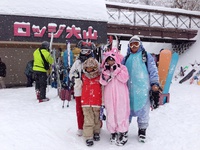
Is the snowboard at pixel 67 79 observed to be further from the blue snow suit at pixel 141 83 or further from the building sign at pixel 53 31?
the building sign at pixel 53 31

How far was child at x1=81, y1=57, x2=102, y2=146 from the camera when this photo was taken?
3670 millimetres

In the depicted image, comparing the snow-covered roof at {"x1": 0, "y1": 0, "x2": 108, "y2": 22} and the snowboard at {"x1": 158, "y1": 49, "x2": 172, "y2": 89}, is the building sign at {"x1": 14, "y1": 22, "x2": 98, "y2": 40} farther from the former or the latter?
the snowboard at {"x1": 158, "y1": 49, "x2": 172, "y2": 89}

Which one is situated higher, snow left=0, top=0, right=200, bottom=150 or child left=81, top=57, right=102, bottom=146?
child left=81, top=57, right=102, bottom=146

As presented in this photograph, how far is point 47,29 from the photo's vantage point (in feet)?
33.3

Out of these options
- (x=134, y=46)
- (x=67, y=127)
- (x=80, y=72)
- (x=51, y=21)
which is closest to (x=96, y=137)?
(x=67, y=127)

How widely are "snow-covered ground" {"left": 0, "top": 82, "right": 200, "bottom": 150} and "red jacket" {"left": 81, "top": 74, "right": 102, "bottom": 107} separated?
64 cm

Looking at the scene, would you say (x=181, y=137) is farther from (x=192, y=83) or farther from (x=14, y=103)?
(x=192, y=83)

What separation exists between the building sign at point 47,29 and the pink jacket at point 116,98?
23.0ft

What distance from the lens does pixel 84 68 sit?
373 centimetres

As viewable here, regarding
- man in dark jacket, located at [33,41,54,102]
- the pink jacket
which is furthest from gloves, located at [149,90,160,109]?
man in dark jacket, located at [33,41,54,102]

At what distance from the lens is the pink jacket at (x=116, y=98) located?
11.9 feet

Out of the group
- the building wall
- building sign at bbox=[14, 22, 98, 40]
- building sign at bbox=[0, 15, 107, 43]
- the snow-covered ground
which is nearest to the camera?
the snow-covered ground

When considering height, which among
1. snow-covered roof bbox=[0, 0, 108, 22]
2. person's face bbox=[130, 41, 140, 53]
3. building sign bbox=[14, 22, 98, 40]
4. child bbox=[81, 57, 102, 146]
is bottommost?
child bbox=[81, 57, 102, 146]

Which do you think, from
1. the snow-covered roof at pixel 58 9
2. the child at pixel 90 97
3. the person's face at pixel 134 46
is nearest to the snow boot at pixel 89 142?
the child at pixel 90 97
